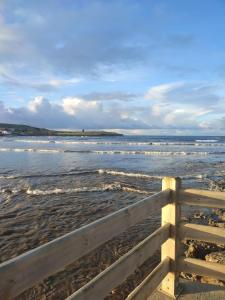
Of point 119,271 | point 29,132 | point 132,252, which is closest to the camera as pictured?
point 119,271

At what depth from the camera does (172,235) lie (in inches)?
188

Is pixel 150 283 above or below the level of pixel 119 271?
below

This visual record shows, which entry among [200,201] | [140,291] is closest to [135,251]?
[140,291]

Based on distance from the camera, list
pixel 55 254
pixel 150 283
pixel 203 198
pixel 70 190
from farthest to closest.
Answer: pixel 70 190
pixel 203 198
pixel 150 283
pixel 55 254

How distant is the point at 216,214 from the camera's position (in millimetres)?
11047

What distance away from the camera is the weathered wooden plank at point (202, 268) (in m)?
4.73

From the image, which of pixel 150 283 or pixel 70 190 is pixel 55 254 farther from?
pixel 70 190

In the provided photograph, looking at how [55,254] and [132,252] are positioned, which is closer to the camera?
[55,254]

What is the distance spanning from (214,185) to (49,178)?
8484 mm

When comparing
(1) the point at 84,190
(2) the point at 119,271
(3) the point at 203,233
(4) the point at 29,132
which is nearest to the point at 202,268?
(3) the point at 203,233

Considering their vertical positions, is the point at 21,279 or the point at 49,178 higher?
the point at 21,279

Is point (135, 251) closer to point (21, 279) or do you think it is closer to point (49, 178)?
point (21, 279)

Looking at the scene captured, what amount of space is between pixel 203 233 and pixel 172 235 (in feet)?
1.31

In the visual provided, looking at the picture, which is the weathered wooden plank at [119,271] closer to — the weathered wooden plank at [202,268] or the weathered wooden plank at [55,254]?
the weathered wooden plank at [55,254]
